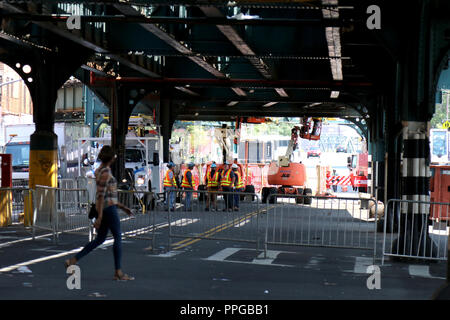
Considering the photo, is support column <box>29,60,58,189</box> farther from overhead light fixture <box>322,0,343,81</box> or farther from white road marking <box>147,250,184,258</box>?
overhead light fixture <box>322,0,343,81</box>

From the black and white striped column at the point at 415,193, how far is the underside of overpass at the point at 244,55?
0.03 m

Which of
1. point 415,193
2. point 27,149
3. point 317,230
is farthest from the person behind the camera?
point 27,149

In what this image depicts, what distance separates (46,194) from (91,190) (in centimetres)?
730

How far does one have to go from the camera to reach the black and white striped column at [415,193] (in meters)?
16.1

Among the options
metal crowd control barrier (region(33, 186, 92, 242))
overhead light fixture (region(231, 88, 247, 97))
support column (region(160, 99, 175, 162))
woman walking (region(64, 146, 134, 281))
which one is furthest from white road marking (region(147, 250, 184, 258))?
support column (region(160, 99, 175, 162))

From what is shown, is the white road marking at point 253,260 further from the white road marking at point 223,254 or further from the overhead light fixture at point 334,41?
the overhead light fixture at point 334,41

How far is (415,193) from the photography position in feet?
53.3

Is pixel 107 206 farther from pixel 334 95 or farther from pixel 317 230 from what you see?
pixel 334 95

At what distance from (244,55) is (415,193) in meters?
7.38

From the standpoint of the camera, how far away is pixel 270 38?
72.6 ft

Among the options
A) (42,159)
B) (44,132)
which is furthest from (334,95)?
(42,159)

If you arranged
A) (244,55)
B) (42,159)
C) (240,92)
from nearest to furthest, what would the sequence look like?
1. (244,55)
2. (42,159)
3. (240,92)

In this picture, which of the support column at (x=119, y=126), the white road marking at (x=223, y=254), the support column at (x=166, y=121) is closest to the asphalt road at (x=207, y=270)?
the white road marking at (x=223, y=254)
